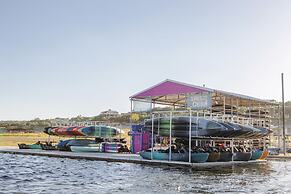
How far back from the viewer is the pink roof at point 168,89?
2636cm

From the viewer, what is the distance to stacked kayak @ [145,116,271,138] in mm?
21188

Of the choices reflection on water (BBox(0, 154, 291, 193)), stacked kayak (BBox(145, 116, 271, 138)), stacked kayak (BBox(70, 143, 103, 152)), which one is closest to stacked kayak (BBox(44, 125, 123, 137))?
stacked kayak (BBox(70, 143, 103, 152))

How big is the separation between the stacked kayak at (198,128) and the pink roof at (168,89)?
13.1ft

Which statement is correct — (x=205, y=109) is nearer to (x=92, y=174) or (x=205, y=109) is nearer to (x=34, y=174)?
(x=92, y=174)

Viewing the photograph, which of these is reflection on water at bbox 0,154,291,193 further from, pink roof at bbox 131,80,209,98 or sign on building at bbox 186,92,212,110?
pink roof at bbox 131,80,209,98

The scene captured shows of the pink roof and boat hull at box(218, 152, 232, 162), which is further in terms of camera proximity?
the pink roof

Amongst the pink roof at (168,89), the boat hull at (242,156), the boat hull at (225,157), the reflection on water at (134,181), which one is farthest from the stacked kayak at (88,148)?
the boat hull at (242,156)

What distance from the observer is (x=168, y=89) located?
2784cm

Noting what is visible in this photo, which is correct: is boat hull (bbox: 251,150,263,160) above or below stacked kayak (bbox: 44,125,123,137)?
below

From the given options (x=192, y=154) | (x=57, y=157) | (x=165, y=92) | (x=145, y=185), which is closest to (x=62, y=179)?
(x=145, y=185)

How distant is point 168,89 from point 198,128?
22.8 feet

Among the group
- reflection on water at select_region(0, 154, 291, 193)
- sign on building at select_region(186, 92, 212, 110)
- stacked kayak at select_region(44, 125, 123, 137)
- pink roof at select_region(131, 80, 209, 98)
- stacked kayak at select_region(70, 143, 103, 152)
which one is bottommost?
reflection on water at select_region(0, 154, 291, 193)

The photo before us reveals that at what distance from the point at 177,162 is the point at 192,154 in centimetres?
93

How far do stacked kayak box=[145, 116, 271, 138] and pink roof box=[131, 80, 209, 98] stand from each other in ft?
13.1
